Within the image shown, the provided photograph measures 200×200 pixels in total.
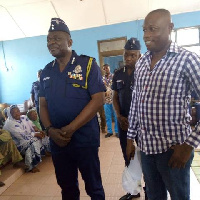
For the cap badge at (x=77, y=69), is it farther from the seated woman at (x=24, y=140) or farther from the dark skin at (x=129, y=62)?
the seated woman at (x=24, y=140)

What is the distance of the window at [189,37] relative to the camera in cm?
595

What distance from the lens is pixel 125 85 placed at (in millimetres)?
2059

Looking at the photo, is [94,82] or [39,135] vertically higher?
[94,82]

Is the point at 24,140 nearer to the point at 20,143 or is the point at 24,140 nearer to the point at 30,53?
the point at 20,143

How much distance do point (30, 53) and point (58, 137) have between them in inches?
227

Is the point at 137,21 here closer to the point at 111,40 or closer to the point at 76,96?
the point at 111,40

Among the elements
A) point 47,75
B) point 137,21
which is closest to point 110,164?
point 47,75

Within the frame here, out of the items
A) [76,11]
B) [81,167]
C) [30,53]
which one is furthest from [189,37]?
[81,167]

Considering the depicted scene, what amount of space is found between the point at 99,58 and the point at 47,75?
4.86 metres

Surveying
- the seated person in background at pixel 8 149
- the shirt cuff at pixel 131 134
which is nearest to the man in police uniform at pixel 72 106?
the shirt cuff at pixel 131 134

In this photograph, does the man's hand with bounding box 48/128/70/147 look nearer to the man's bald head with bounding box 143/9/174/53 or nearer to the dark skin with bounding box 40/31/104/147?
the dark skin with bounding box 40/31/104/147

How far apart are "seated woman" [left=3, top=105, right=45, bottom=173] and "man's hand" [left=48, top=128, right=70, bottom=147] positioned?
1.76m

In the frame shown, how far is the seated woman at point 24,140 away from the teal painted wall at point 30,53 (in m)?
3.64

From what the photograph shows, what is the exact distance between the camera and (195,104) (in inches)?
197
